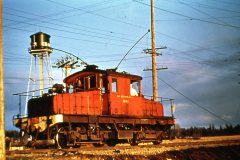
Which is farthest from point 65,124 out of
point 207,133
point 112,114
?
point 207,133

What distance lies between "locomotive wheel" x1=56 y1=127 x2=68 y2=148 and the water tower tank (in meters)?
27.8

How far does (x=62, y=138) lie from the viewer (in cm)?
1639

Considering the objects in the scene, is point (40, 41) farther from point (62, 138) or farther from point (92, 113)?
point (62, 138)

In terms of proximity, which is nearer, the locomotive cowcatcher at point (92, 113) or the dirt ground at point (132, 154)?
the dirt ground at point (132, 154)

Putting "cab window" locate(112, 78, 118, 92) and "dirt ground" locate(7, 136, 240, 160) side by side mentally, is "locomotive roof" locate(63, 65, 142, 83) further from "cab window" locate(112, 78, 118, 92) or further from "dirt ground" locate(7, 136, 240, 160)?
"dirt ground" locate(7, 136, 240, 160)

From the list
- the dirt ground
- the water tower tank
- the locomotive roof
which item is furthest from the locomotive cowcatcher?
the water tower tank

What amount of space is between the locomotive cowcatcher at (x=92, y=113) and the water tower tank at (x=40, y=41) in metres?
24.8

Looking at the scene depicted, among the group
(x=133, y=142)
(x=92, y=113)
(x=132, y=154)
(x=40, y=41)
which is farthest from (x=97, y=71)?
(x=40, y=41)

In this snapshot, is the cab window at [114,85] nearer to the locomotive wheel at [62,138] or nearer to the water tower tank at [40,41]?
the locomotive wheel at [62,138]

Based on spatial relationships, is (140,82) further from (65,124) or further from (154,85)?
(154,85)

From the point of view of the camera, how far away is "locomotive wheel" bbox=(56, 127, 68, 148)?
52.2ft

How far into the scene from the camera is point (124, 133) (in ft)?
61.4

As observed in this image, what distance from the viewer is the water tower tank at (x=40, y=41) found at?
42.8m

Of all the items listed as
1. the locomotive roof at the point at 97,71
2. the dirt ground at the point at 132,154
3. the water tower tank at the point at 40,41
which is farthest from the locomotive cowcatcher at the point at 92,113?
the water tower tank at the point at 40,41
